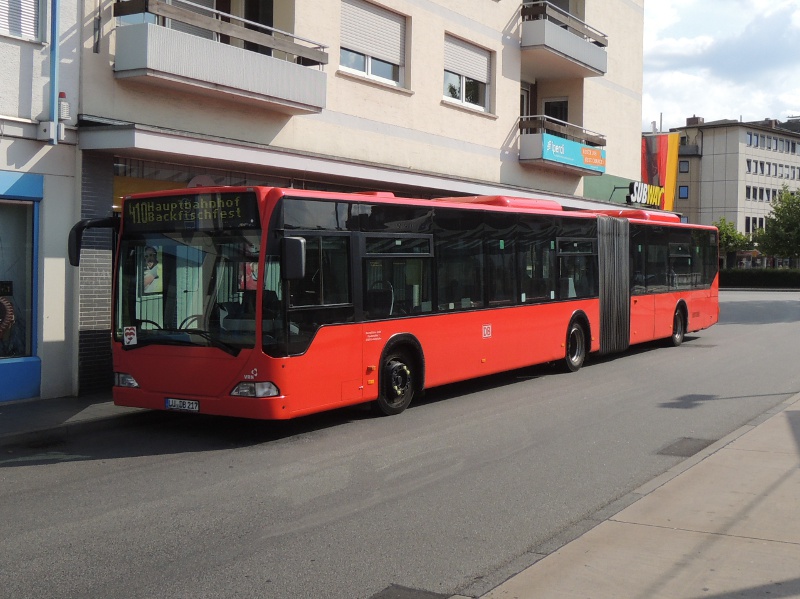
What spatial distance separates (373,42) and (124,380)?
1007 centimetres

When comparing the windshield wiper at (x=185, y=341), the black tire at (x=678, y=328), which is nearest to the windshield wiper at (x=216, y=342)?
the windshield wiper at (x=185, y=341)

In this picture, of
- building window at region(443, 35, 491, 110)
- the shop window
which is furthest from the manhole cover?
building window at region(443, 35, 491, 110)

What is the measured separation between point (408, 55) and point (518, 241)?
607 centimetres

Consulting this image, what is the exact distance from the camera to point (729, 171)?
97.9 m

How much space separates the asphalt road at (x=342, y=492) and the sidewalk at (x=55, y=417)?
29 centimetres

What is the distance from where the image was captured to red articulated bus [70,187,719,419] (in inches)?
391

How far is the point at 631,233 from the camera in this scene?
64.5 ft

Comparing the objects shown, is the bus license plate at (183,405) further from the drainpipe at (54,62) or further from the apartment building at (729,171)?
the apartment building at (729,171)

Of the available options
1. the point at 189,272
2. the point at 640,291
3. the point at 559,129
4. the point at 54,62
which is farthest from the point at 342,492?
the point at 559,129

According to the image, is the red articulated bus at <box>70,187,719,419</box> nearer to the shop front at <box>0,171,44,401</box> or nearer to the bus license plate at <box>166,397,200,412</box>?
the bus license plate at <box>166,397,200,412</box>

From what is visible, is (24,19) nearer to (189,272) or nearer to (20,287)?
(20,287)

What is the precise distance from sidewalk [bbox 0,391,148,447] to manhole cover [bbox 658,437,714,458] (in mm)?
6370

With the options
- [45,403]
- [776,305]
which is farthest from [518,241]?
[776,305]

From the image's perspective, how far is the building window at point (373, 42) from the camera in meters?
17.7
